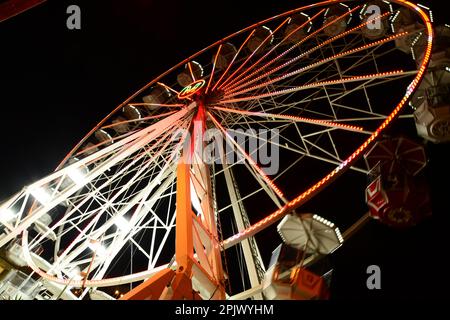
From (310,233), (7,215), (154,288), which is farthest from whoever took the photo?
(7,215)

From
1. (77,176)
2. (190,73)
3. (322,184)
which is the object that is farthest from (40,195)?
(322,184)

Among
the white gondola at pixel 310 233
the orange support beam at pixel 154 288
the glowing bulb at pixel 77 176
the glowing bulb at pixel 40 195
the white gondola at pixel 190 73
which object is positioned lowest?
the white gondola at pixel 310 233

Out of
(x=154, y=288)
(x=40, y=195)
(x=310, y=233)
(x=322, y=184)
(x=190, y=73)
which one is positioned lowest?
(x=310, y=233)

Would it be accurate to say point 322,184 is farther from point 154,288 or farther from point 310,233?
point 154,288

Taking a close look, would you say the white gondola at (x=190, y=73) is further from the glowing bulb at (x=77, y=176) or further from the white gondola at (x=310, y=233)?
the white gondola at (x=310, y=233)

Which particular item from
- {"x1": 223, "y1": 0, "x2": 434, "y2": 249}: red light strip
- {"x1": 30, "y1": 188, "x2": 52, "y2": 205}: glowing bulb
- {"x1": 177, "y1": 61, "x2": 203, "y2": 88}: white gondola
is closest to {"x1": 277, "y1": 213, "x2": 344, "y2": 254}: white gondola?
{"x1": 223, "y1": 0, "x2": 434, "y2": 249}: red light strip

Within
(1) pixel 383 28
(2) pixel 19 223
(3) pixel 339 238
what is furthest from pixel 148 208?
(1) pixel 383 28

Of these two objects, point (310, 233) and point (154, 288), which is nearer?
point (154, 288)

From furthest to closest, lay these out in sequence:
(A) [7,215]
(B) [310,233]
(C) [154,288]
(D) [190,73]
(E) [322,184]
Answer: (D) [190,73]
(A) [7,215]
(B) [310,233]
(E) [322,184]
(C) [154,288]

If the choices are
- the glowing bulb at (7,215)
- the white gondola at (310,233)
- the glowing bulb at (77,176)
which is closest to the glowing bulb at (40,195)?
the glowing bulb at (7,215)

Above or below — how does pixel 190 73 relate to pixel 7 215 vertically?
above

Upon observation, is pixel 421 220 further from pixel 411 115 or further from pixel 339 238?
pixel 411 115

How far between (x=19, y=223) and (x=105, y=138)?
14.6 ft
